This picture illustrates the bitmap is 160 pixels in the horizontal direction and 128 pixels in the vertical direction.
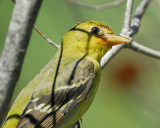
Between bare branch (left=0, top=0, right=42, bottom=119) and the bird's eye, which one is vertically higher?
bare branch (left=0, top=0, right=42, bottom=119)


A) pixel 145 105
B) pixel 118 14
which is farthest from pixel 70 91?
pixel 118 14

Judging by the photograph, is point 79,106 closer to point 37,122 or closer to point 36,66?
point 37,122

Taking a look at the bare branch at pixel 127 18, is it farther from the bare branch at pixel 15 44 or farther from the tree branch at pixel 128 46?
the bare branch at pixel 15 44

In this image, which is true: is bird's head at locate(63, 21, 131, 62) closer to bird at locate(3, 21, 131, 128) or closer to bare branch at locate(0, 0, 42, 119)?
bird at locate(3, 21, 131, 128)

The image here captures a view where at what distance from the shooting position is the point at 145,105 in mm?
4441

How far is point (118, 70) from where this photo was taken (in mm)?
4398

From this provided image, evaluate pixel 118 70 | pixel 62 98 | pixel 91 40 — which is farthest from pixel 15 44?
pixel 118 70

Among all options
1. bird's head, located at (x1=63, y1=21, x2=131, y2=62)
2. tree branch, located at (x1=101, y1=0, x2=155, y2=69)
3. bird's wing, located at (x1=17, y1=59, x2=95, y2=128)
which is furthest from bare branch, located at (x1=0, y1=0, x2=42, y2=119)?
tree branch, located at (x1=101, y1=0, x2=155, y2=69)

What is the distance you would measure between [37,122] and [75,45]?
99 cm

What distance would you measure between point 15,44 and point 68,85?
5.73 ft

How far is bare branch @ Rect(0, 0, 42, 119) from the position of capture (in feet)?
5.28

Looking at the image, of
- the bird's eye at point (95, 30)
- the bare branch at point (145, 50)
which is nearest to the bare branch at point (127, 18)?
the bare branch at point (145, 50)

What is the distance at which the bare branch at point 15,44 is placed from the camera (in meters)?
1.61

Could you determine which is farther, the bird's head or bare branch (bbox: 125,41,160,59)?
bare branch (bbox: 125,41,160,59)
